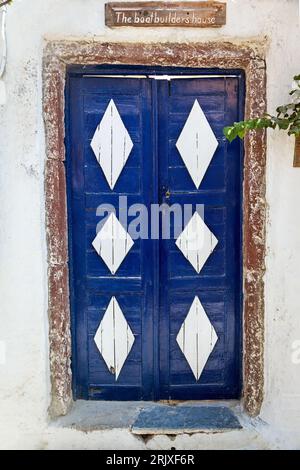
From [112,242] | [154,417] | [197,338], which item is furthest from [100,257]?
[154,417]

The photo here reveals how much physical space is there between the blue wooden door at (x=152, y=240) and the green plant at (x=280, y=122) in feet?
1.13

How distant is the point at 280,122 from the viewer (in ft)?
10.6

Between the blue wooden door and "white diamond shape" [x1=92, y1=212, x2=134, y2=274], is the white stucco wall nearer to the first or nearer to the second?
the blue wooden door

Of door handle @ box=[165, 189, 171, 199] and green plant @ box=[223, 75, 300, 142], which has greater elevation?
green plant @ box=[223, 75, 300, 142]

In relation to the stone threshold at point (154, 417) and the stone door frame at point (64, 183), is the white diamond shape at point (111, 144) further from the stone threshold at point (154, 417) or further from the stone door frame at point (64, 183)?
the stone threshold at point (154, 417)

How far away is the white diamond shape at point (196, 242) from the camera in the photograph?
146 inches

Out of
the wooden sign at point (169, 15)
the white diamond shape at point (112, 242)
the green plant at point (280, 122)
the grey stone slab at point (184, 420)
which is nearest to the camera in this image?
the green plant at point (280, 122)

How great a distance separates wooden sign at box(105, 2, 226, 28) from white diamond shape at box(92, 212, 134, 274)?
3.74ft

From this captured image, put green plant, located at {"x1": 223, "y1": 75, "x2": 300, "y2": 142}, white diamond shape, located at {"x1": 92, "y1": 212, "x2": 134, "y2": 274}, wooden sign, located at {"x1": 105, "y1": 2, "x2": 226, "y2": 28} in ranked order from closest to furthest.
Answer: green plant, located at {"x1": 223, "y1": 75, "x2": 300, "y2": 142} < wooden sign, located at {"x1": 105, "y1": 2, "x2": 226, "y2": 28} < white diamond shape, located at {"x1": 92, "y1": 212, "x2": 134, "y2": 274}

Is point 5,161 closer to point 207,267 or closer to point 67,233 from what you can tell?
point 67,233

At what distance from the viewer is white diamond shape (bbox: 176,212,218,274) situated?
370 cm

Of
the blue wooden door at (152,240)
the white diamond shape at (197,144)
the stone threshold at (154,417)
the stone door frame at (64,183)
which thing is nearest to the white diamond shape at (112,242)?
the blue wooden door at (152,240)

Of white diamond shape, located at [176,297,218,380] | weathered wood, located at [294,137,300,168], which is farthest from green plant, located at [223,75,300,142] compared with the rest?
white diamond shape, located at [176,297,218,380]

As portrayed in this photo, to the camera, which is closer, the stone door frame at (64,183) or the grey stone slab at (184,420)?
the stone door frame at (64,183)
